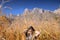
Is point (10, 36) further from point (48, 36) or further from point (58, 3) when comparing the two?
point (58, 3)

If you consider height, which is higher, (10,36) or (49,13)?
(49,13)

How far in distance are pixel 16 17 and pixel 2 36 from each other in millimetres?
354

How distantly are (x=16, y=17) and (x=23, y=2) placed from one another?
26 cm

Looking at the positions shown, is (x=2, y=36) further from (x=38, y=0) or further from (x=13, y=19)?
(x=38, y=0)

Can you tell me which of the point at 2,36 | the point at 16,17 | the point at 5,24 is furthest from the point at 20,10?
the point at 2,36

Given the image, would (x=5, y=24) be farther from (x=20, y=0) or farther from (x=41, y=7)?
(x=41, y=7)

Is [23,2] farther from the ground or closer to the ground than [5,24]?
farther from the ground

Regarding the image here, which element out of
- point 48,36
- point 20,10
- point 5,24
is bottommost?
point 48,36

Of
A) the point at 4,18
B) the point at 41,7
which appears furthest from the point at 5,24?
the point at 41,7

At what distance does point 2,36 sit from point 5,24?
193mm

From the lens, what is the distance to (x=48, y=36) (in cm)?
257

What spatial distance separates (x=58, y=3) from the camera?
8.86 ft

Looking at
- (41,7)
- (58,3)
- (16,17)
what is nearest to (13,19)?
(16,17)

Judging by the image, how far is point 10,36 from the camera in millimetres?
2635
